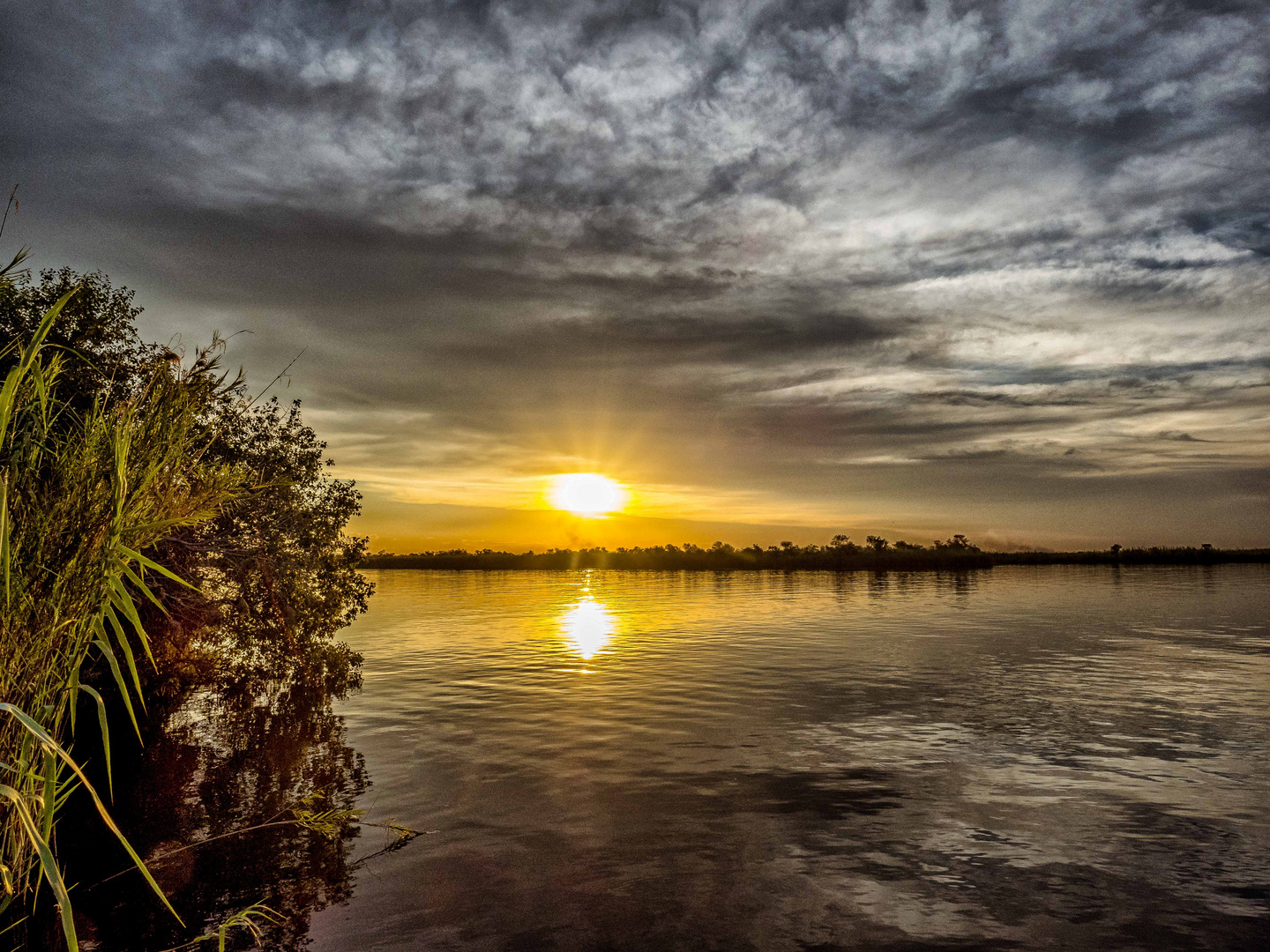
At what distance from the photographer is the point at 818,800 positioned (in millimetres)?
18016

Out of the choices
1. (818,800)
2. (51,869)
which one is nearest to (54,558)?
(51,869)

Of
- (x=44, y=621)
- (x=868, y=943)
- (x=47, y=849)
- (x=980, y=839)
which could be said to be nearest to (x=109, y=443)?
→ (x=44, y=621)

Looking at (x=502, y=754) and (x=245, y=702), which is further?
(x=245, y=702)

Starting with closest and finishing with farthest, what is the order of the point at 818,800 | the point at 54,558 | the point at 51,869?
1. the point at 51,869
2. the point at 54,558
3. the point at 818,800

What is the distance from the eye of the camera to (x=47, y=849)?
4.35 metres

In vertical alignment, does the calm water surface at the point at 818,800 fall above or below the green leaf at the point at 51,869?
below

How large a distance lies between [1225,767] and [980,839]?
10324 mm

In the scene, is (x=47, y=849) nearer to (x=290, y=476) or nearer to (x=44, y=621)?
(x=44, y=621)

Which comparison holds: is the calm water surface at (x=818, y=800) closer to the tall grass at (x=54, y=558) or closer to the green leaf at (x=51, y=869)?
the tall grass at (x=54, y=558)

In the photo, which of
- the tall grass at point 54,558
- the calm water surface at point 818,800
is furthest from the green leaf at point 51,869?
the calm water surface at point 818,800

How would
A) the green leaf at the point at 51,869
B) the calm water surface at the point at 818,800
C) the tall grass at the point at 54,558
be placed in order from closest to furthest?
the green leaf at the point at 51,869
the tall grass at the point at 54,558
the calm water surface at the point at 818,800

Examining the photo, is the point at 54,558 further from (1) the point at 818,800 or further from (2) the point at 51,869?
(1) the point at 818,800

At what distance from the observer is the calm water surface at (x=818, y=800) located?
1213 centimetres

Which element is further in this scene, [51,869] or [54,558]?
[54,558]
